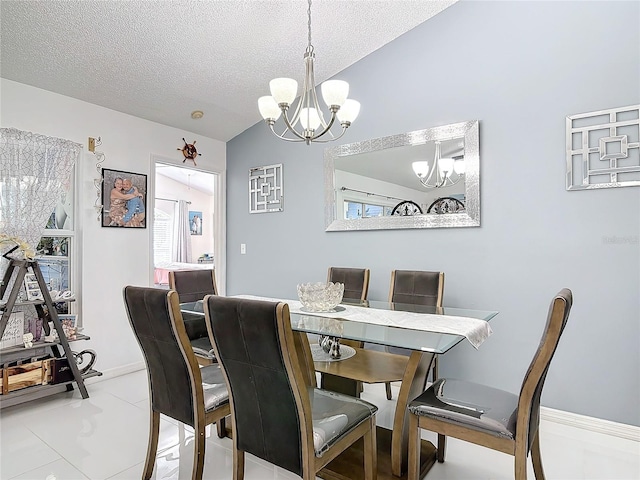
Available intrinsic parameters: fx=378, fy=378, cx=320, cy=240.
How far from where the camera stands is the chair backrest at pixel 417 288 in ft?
8.70

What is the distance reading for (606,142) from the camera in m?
2.35

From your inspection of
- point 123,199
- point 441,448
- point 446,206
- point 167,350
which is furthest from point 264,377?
point 123,199

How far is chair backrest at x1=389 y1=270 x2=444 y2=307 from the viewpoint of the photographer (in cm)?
265

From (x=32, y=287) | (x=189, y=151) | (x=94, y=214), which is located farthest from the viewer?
(x=189, y=151)

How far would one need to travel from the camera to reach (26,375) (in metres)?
2.76

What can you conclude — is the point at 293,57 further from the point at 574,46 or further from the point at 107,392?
the point at 107,392

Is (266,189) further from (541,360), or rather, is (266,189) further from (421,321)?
Answer: (541,360)

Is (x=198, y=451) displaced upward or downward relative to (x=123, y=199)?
downward

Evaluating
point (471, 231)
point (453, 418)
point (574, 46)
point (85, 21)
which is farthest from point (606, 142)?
point (85, 21)

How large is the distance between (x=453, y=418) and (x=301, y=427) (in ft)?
2.19

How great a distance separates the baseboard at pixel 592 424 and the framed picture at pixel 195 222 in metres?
8.17

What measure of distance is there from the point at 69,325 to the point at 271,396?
2507 mm

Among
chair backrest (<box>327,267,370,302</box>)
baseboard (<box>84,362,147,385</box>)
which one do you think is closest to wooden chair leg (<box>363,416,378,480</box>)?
chair backrest (<box>327,267,370,302</box>)

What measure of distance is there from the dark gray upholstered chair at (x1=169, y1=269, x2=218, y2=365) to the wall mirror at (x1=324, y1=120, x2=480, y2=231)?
1216 millimetres
